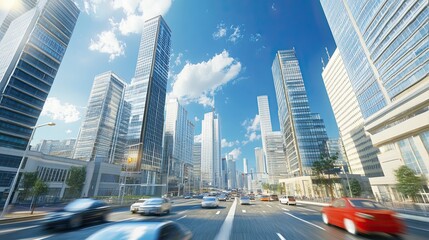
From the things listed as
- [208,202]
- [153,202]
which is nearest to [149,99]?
[208,202]

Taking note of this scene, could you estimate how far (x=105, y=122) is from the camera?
94.2 meters

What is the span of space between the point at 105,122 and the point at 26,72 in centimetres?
4110

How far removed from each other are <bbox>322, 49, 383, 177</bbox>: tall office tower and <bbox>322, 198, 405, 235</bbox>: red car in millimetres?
96964

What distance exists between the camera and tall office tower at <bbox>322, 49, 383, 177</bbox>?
84000 millimetres

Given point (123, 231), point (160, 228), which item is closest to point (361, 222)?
point (160, 228)

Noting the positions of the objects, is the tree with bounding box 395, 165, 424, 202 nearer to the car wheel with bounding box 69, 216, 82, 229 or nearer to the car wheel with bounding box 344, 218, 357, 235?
the car wheel with bounding box 344, 218, 357, 235

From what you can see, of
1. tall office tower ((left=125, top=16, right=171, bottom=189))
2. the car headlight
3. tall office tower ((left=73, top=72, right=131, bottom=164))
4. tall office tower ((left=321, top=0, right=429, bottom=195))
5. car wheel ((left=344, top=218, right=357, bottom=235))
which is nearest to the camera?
the car headlight

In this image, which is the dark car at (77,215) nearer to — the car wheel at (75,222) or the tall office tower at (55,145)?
the car wheel at (75,222)

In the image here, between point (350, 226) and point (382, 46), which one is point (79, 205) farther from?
point (382, 46)

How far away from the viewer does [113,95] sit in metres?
98.9

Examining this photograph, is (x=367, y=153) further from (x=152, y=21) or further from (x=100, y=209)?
(x=152, y=21)

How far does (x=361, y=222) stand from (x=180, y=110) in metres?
158

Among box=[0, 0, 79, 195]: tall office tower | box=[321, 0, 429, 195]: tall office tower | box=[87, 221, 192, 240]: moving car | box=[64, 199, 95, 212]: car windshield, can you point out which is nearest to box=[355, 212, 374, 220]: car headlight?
box=[87, 221, 192, 240]: moving car

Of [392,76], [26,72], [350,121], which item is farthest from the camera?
[350,121]
